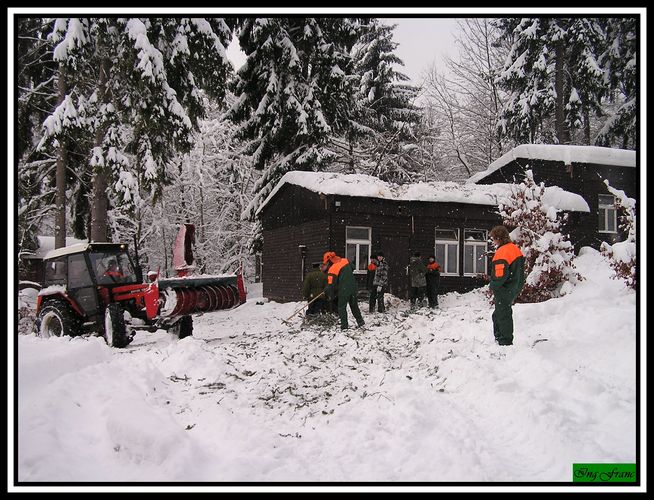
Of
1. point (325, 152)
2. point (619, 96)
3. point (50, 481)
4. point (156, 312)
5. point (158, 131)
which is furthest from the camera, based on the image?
point (619, 96)

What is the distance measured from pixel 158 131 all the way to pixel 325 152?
9041mm

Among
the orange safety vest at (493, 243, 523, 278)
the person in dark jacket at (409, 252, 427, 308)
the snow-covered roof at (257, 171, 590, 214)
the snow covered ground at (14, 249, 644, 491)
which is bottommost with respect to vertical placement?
the snow covered ground at (14, 249, 644, 491)

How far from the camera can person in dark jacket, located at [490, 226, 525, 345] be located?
7.18m

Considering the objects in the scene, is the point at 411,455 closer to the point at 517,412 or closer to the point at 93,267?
the point at 517,412

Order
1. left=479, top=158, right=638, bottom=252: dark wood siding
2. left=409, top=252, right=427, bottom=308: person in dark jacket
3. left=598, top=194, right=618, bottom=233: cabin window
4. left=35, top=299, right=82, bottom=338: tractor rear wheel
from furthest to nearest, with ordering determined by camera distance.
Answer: left=598, top=194, right=618, bottom=233: cabin window < left=479, top=158, right=638, bottom=252: dark wood siding < left=409, top=252, right=427, bottom=308: person in dark jacket < left=35, top=299, right=82, bottom=338: tractor rear wheel

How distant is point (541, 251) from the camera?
11391mm

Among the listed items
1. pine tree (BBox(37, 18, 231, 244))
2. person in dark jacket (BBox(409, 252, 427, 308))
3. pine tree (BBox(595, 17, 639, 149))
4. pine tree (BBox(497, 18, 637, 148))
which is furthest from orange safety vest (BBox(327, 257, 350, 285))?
pine tree (BBox(497, 18, 637, 148))

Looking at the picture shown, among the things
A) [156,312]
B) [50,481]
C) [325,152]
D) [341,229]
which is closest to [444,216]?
[341,229]

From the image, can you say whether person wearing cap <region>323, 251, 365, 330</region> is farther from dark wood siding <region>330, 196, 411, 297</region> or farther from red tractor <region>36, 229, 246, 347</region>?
dark wood siding <region>330, 196, 411, 297</region>

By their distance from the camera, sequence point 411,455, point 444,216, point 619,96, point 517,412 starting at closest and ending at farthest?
point 411,455
point 517,412
point 444,216
point 619,96

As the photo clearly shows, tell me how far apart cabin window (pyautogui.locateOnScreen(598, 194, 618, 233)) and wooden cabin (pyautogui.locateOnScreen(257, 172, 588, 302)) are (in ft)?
7.85

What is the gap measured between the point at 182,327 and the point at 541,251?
8296mm
